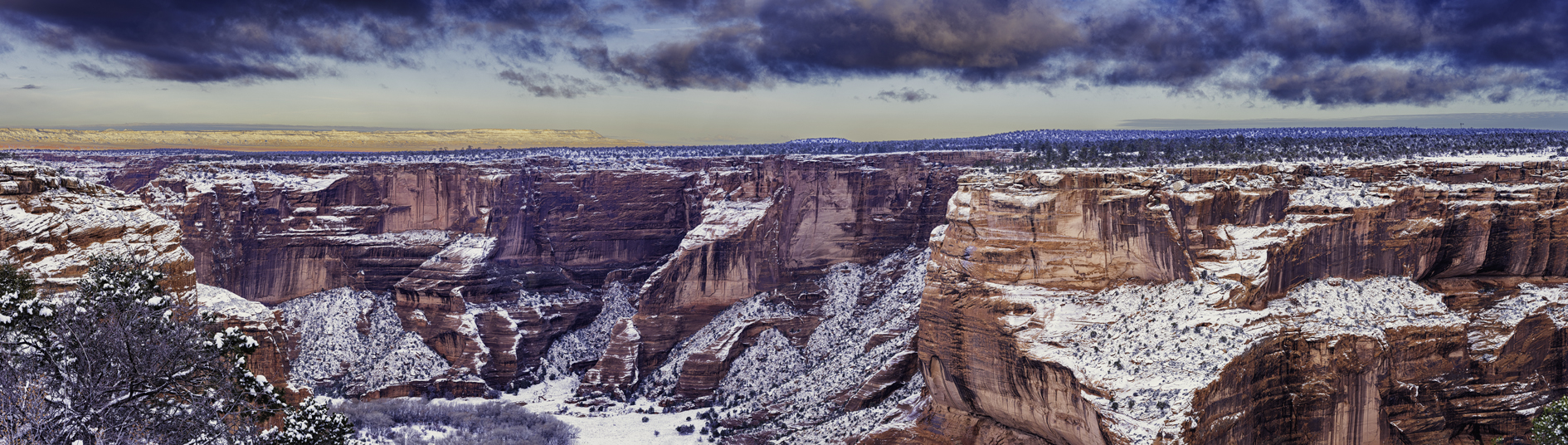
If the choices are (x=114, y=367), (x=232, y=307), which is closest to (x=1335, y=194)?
(x=114, y=367)

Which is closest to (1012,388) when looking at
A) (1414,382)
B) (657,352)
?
(1414,382)

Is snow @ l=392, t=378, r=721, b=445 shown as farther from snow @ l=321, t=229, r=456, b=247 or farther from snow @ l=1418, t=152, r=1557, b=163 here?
snow @ l=1418, t=152, r=1557, b=163

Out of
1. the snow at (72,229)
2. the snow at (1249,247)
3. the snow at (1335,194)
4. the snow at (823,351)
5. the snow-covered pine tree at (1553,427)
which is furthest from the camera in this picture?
the snow at (823,351)

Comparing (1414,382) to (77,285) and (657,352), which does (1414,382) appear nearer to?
(77,285)

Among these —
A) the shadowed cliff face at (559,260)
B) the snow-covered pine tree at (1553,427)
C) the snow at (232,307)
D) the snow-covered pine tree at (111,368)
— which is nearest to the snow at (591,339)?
the shadowed cliff face at (559,260)

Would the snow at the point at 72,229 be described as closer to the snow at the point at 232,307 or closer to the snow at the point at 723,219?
the snow at the point at 232,307

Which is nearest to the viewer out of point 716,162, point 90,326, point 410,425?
point 90,326

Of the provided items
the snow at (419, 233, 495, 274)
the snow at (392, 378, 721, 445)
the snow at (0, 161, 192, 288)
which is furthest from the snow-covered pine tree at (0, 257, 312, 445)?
the snow at (419, 233, 495, 274)

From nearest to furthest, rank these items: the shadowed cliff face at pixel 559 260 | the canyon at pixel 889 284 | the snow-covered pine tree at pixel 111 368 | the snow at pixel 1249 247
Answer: the snow-covered pine tree at pixel 111 368 < the canyon at pixel 889 284 < the snow at pixel 1249 247 < the shadowed cliff face at pixel 559 260
